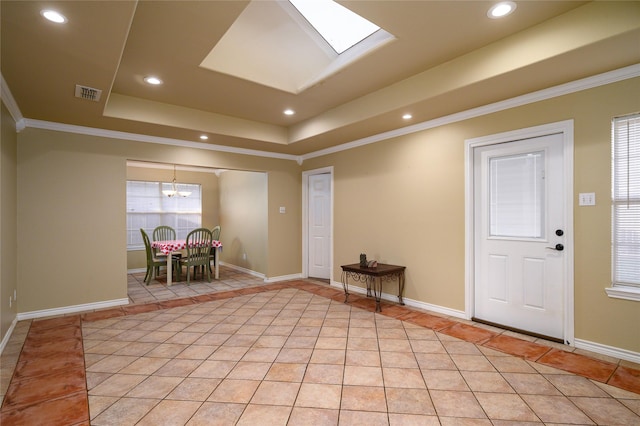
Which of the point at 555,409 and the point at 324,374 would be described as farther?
the point at 324,374

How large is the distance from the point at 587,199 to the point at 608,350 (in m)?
1.29

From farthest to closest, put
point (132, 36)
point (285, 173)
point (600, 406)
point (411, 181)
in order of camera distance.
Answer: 1. point (285, 173)
2. point (411, 181)
3. point (132, 36)
4. point (600, 406)

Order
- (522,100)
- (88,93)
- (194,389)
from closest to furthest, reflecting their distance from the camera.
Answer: (194,389), (88,93), (522,100)

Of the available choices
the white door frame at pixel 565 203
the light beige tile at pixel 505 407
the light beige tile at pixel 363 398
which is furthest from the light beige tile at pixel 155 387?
the white door frame at pixel 565 203

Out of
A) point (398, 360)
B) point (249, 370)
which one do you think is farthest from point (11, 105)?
point (398, 360)

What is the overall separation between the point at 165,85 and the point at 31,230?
7.99ft

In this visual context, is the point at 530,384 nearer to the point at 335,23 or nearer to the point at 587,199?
the point at 587,199

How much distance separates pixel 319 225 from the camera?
591cm

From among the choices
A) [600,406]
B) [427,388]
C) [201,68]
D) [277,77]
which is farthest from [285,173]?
[600,406]

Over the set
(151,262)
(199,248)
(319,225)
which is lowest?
(151,262)

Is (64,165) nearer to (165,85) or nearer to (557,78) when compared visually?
(165,85)

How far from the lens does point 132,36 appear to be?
8.19ft

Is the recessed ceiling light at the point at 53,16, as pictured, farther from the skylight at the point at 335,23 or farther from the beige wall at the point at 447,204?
the beige wall at the point at 447,204

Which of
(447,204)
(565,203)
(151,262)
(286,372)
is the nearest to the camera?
(286,372)
